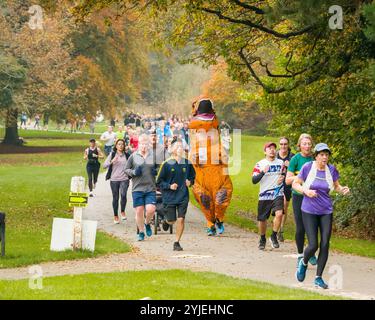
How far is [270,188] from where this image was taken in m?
18.3

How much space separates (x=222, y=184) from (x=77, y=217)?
5189 mm

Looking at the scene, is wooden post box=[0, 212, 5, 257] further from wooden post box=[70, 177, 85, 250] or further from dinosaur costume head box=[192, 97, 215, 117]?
dinosaur costume head box=[192, 97, 215, 117]

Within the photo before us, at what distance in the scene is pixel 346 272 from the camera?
15195 millimetres

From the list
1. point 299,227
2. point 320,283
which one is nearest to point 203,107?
point 299,227

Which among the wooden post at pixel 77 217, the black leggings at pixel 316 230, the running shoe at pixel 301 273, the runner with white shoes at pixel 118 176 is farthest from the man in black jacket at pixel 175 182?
the black leggings at pixel 316 230

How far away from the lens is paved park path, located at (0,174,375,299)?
14.2 m

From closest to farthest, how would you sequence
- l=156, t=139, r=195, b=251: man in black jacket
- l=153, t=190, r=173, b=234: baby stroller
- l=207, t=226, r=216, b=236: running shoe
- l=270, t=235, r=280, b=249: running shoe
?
1. l=156, t=139, r=195, b=251: man in black jacket
2. l=270, t=235, r=280, b=249: running shoe
3. l=153, t=190, r=173, b=234: baby stroller
4. l=207, t=226, r=216, b=236: running shoe

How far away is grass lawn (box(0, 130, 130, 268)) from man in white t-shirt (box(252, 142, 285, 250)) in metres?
2.60

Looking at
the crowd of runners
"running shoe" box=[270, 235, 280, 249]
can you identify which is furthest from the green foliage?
"running shoe" box=[270, 235, 280, 249]

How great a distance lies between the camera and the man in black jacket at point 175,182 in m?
18.2

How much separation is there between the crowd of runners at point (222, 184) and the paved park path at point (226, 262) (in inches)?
14.0

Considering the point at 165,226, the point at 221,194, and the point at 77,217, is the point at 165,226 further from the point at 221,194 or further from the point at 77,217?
the point at 77,217

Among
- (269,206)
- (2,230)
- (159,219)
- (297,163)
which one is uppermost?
(297,163)
